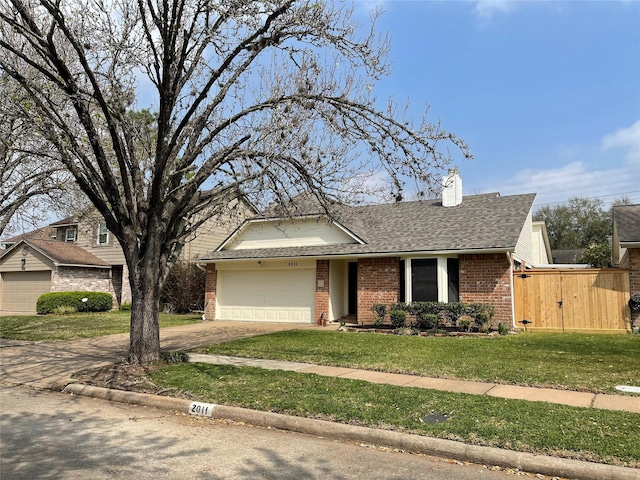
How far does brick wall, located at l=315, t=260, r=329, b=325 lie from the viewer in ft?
57.4

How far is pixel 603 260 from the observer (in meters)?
28.0

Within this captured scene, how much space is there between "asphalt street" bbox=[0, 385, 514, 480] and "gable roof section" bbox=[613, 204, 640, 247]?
11857 millimetres

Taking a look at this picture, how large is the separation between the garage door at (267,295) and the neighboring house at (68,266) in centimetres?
555

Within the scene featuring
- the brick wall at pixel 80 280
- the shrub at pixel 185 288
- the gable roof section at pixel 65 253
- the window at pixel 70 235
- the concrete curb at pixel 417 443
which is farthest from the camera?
the window at pixel 70 235

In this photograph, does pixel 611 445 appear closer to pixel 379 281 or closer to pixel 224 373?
pixel 224 373

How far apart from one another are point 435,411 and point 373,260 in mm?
11021

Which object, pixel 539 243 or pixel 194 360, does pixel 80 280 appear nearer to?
pixel 194 360

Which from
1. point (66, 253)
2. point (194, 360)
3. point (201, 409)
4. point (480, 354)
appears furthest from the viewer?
point (66, 253)

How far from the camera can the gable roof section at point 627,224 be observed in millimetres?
13656

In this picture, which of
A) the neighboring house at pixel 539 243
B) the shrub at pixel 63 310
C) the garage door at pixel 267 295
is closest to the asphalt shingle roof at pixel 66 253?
the shrub at pixel 63 310

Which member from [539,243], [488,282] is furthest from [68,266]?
[539,243]

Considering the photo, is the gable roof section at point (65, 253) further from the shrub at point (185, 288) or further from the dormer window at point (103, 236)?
the shrub at point (185, 288)

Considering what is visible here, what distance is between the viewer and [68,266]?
82.9ft

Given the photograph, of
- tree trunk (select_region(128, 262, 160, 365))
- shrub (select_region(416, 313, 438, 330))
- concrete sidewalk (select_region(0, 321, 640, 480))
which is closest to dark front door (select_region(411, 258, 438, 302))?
shrub (select_region(416, 313, 438, 330))
